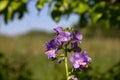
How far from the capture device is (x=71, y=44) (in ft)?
9.92

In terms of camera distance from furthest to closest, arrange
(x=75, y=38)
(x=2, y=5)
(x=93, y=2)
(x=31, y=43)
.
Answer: (x=31, y=43), (x=93, y=2), (x=2, y=5), (x=75, y=38)

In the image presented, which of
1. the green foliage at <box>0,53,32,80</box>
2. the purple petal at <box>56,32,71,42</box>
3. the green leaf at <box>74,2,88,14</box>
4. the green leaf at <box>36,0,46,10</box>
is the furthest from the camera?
the green foliage at <box>0,53,32,80</box>

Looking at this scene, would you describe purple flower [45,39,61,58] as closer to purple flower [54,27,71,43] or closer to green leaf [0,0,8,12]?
purple flower [54,27,71,43]

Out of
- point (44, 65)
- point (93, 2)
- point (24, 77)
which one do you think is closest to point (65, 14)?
point (93, 2)

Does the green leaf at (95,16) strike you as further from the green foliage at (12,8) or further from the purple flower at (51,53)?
the purple flower at (51,53)

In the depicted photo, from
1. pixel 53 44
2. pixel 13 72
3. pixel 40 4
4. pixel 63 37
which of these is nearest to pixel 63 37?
pixel 63 37

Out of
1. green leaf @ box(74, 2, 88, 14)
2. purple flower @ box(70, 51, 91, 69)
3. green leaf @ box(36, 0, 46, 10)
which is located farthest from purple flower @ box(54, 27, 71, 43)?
green leaf @ box(74, 2, 88, 14)

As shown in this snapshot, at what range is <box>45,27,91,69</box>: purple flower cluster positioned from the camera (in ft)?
9.66

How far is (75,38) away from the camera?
299cm

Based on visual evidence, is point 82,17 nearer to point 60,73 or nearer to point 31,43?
point 60,73

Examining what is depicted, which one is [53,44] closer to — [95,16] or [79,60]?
[79,60]

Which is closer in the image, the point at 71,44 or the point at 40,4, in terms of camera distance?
the point at 71,44

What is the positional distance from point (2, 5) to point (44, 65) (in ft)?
34.1

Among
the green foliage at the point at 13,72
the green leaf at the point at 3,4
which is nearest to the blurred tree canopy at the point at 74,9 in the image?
the green leaf at the point at 3,4
